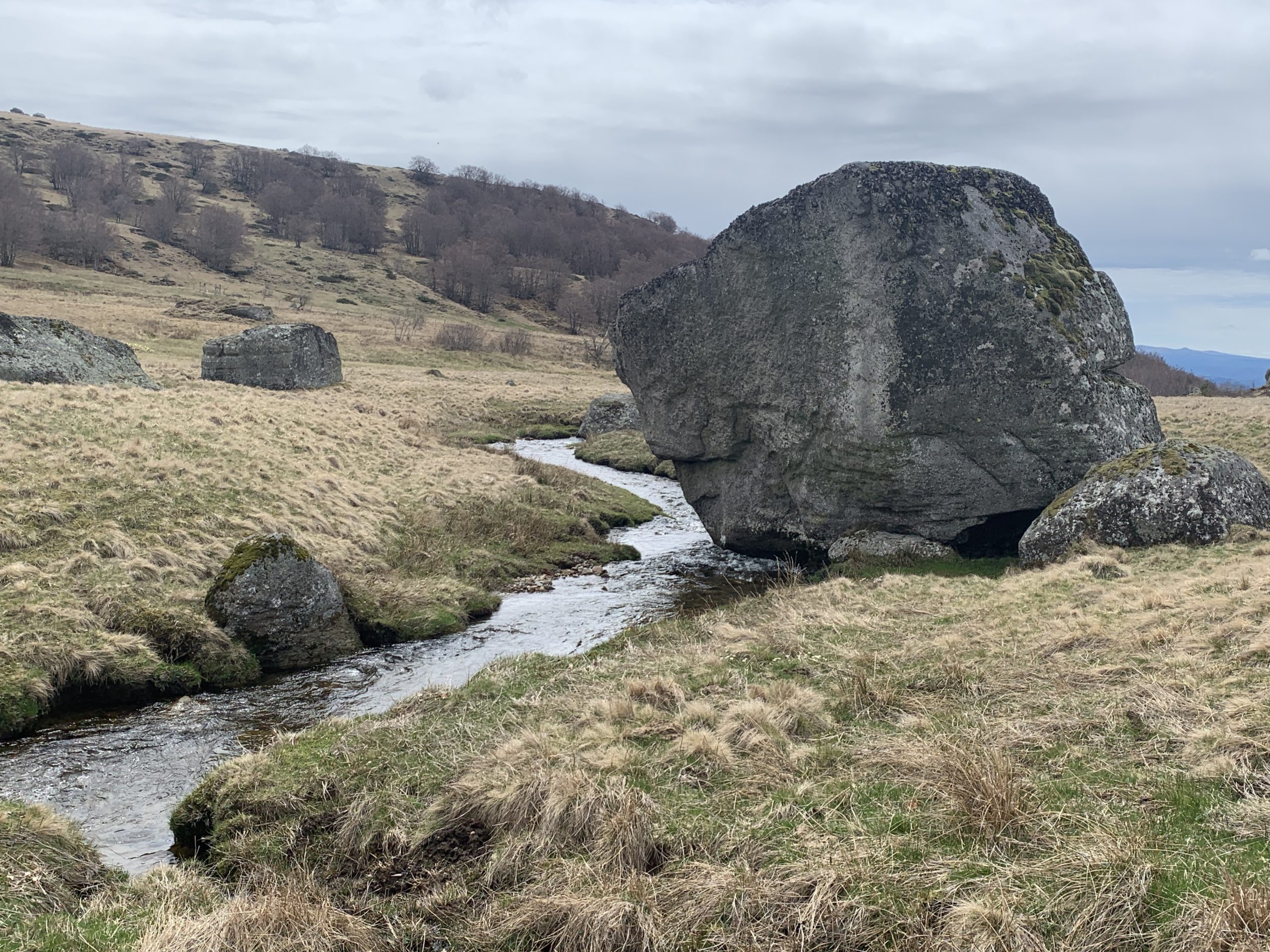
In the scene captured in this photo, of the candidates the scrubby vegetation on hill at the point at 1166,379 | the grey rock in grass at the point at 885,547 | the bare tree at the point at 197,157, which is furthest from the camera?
the bare tree at the point at 197,157

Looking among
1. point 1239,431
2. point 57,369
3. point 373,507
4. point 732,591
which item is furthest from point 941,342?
point 57,369

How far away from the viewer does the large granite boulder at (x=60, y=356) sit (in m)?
28.5

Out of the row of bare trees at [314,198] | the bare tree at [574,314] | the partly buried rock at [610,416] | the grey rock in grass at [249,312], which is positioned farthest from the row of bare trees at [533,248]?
the partly buried rock at [610,416]

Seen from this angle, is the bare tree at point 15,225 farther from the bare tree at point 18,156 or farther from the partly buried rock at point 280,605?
the partly buried rock at point 280,605

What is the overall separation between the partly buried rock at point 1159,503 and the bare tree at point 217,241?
112088 mm

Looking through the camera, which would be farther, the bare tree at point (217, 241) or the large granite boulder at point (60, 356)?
the bare tree at point (217, 241)

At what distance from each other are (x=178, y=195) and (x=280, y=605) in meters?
141

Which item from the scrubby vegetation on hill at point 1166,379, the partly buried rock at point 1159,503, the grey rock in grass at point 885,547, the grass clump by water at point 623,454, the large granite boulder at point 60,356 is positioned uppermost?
the scrubby vegetation on hill at point 1166,379

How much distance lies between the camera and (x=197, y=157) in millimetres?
170625

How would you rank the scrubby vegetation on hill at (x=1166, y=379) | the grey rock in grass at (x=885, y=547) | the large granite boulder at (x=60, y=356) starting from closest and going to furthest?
the grey rock in grass at (x=885, y=547) → the large granite boulder at (x=60, y=356) → the scrubby vegetation on hill at (x=1166, y=379)

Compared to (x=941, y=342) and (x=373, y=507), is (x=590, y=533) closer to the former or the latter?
(x=373, y=507)

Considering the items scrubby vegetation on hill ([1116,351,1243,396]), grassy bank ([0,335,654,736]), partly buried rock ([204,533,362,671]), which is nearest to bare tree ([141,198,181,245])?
grassy bank ([0,335,654,736])

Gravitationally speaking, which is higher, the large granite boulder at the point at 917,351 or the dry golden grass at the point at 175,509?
the large granite boulder at the point at 917,351

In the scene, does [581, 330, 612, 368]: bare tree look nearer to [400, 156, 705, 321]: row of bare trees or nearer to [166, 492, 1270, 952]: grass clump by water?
[400, 156, 705, 321]: row of bare trees
